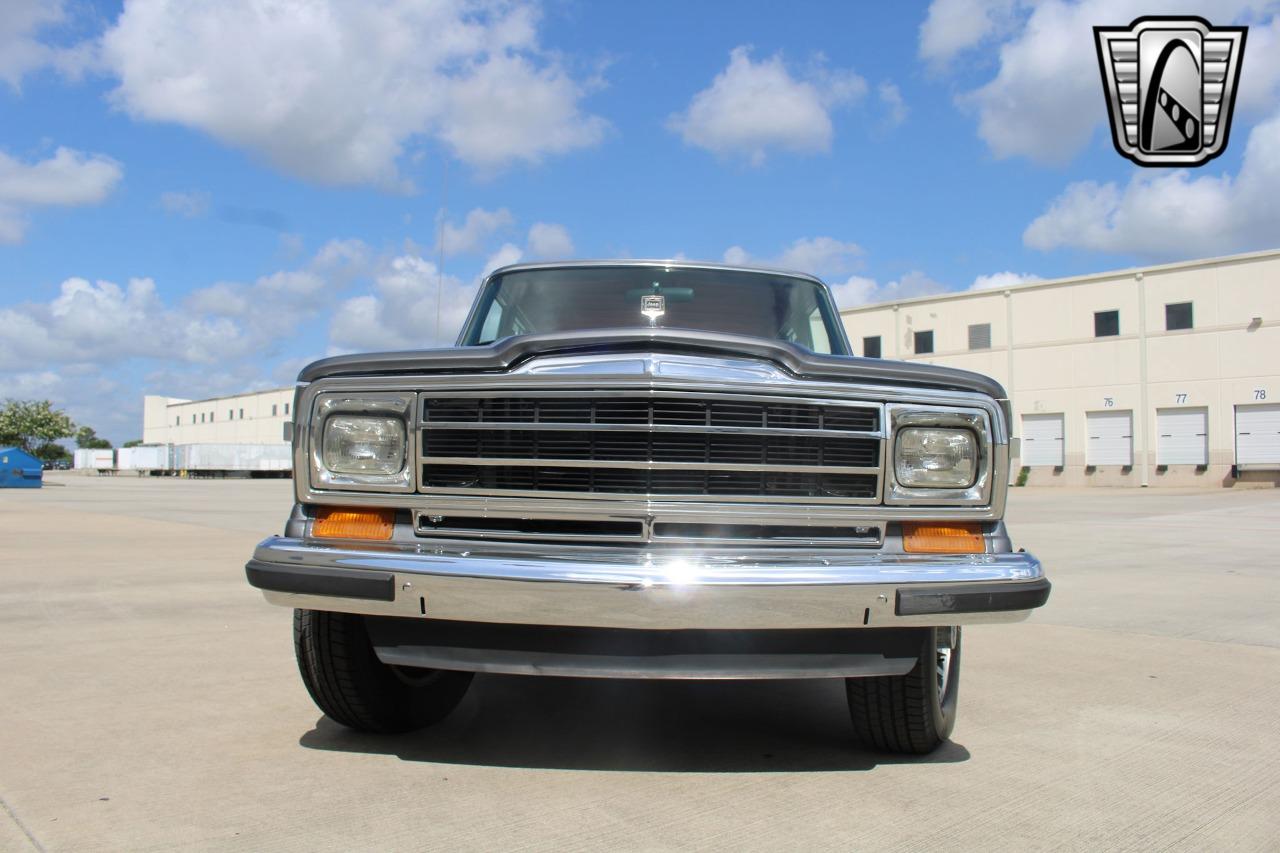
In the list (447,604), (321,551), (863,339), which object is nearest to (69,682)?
(321,551)

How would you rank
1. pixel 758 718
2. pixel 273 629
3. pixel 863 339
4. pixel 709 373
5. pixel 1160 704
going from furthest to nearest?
1. pixel 863 339
2. pixel 273 629
3. pixel 1160 704
4. pixel 758 718
5. pixel 709 373

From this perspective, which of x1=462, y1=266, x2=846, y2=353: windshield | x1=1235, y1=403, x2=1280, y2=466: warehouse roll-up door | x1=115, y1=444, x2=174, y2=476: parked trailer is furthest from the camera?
x1=115, y1=444, x2=174, y2=476: parked trailer

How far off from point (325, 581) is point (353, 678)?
50 cm

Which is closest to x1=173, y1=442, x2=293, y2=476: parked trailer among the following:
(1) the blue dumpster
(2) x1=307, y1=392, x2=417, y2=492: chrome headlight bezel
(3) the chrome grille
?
(1) the blue dumpster

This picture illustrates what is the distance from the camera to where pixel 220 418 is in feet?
302

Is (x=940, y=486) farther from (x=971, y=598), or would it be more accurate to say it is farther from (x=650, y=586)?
(x=650, y=586)

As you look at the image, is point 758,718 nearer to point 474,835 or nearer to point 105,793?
point 474,835

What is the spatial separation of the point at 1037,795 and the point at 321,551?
82.8 inches

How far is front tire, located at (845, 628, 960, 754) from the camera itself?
288 centimetres

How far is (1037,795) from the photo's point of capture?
2.75 m

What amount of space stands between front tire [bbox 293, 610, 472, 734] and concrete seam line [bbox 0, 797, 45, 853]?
2.61ft

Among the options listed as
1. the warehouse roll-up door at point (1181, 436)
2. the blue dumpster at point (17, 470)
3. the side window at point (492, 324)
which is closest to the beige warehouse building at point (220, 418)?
the blue dumpster at point (17, 470)

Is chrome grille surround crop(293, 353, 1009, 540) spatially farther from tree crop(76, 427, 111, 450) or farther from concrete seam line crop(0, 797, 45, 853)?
tree crop(76, 427, 111, 450)

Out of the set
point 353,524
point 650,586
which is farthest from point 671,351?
point 353,524
